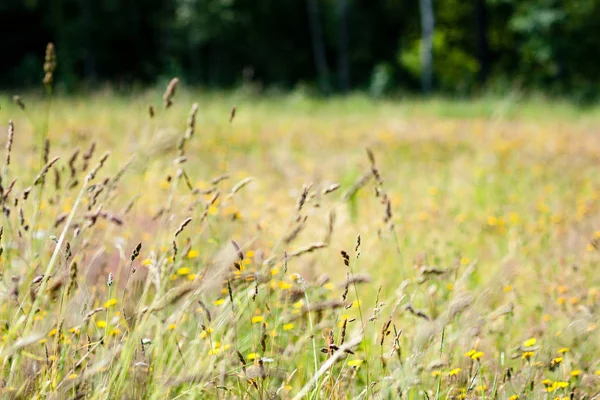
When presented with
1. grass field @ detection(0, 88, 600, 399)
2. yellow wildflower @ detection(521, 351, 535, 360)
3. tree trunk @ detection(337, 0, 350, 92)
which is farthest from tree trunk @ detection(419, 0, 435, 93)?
yellow wildflower @ detection(521, 351, 535, 360)

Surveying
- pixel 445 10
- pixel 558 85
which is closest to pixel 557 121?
pixel 558 85

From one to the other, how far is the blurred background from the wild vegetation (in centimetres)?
1135

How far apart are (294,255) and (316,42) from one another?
24.9 meters

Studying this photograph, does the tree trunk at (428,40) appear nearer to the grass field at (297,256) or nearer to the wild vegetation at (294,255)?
the grass field at (297,256)

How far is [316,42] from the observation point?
25.7 m

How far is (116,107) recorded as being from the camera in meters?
10.2

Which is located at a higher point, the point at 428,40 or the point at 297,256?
the point at 297,256

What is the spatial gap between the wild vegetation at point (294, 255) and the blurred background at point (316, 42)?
1135 centimetres

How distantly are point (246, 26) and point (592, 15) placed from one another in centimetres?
1297

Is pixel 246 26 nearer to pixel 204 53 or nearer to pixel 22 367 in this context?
pixel 204 53

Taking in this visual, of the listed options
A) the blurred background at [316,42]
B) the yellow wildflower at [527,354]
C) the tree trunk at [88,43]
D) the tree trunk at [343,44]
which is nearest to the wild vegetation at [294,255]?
the yellow wildflower at [527,354]

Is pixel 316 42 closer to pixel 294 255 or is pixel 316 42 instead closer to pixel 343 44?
pixel 343 44

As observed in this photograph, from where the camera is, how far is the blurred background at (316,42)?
2128cm

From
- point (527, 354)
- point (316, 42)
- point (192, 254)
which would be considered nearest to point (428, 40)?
point (316, 42)
